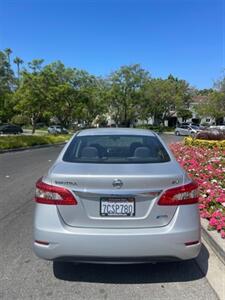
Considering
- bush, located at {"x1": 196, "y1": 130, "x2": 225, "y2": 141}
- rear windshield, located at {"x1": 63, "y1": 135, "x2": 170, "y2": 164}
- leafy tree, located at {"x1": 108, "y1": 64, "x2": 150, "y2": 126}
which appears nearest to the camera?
rear windshield, located at {"x1": 63, "y1": 135, "x2": 170, "y2": 164}

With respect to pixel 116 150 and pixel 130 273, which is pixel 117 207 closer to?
pixel 130 273

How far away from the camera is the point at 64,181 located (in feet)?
12.7

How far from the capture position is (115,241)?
12.3 feet

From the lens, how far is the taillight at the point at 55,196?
3836 millimetres

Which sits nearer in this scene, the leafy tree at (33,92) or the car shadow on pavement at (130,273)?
the car shadow on pavement at (130,273)

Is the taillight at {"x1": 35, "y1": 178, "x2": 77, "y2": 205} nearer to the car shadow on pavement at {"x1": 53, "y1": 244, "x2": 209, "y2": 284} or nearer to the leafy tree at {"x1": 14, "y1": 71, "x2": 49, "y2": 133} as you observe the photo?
the car shadow on pavement at {"x1": 53, "y1": 244, "x2": 209, "y2": 284}

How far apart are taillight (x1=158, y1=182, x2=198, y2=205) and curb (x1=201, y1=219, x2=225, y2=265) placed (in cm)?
114

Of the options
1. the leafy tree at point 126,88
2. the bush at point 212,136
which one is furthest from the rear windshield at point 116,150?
the leafy tree at point 126,88

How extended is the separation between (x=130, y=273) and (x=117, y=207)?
0.99 m

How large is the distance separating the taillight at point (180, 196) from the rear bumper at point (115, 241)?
0.27ft

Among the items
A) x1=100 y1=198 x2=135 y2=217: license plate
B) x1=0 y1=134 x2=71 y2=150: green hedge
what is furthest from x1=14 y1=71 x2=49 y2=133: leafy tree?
x1=100 y1=198 x2=135 y2=217: license plate

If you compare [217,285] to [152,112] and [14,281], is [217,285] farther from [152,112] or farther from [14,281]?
[152,112]

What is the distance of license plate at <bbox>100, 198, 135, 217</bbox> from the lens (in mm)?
3809

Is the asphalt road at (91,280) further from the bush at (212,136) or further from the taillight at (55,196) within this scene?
the bush at (212,136)
